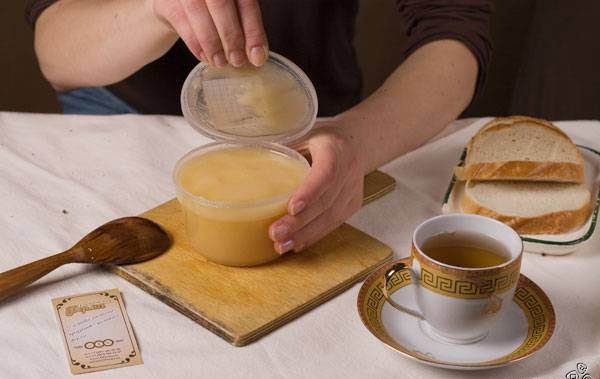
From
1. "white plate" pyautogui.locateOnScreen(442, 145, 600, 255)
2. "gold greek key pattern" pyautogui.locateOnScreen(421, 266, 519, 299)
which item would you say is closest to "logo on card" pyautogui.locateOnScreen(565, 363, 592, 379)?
"gold greek key pattern" pyautogui.locateOnScreen(421, 266, 519, 299)

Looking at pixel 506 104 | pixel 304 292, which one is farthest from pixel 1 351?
pixel 506 104

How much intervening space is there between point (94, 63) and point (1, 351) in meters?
0.65

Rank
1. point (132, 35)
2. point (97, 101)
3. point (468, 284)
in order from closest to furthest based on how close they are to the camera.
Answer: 1. point (468, 284)
2. point (132, 35)
3. point (97, 101)

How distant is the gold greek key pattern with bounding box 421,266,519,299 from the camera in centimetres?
91

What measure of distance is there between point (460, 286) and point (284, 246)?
25cm

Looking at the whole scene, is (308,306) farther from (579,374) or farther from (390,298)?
(579,374)

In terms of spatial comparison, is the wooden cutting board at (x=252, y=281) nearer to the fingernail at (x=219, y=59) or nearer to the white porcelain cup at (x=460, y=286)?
the white porcelain cup at (x=460, y=286)

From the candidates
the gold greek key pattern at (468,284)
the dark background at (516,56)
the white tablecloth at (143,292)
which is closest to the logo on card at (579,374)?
the white tablecloth at (143,292)

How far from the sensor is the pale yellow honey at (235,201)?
107 cm

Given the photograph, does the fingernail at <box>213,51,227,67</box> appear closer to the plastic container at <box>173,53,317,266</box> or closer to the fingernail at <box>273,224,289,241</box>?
the plastic container at <box>173,53,317,266</box>

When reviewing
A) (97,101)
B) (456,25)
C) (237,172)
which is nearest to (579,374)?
(237,172)

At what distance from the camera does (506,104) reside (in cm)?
271

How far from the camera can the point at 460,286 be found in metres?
0.91

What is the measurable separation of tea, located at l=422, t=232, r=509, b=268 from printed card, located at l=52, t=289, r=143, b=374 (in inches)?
12.9
